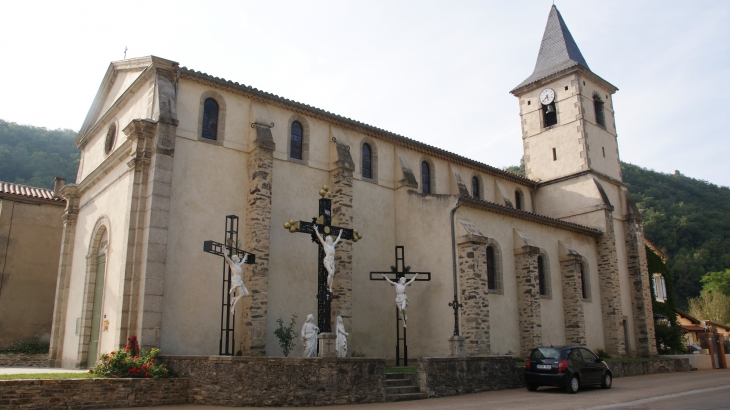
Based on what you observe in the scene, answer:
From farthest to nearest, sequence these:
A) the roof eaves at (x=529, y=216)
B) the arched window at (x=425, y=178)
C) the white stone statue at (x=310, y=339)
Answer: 1. the arched window at (x=425, y=178)
2. the roof eaves at (x=529, y=216)
3. the white stone statue at (x=310, y=339)

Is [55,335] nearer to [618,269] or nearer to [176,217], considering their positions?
[176,217]

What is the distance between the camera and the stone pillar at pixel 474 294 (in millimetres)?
19125

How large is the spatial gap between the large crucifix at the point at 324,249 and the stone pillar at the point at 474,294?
6249 millimetres

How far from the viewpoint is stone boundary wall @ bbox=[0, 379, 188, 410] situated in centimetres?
1105

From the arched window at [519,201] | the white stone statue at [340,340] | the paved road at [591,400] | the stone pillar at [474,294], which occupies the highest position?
the arched window at [519,201]

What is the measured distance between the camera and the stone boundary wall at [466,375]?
14656mm

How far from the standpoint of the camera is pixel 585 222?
28844 millimetres

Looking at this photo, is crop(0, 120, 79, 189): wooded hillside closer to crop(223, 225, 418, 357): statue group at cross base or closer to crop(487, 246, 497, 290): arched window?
crop(223, 225, 418, 357): statue group at cross base

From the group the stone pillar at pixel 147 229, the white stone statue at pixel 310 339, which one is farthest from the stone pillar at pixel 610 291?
the stone pillar at pixel 147 229

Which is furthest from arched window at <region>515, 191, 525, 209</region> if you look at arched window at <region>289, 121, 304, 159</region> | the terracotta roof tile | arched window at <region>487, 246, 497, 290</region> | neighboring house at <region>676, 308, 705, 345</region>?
the terracotta roof tile

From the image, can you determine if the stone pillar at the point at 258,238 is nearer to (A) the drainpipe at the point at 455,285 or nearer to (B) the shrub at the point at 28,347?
(A) the drainpipe at the point at 455,285

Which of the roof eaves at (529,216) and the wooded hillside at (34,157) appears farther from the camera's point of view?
the wooded hillside at (34,157)

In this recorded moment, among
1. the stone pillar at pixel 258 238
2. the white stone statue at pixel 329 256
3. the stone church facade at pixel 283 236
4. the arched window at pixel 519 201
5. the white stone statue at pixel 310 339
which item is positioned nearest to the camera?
the white stone statue at pixel 329 256

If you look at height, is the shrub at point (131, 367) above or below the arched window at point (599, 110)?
below
